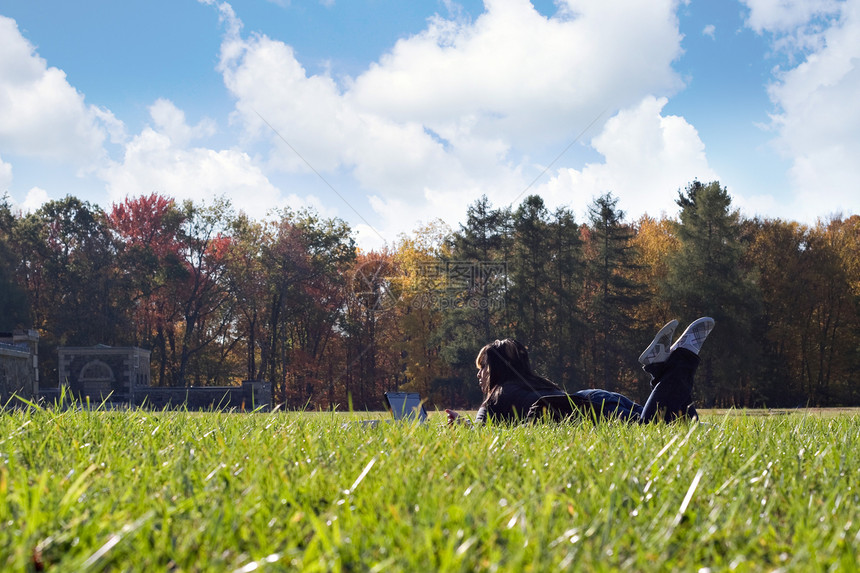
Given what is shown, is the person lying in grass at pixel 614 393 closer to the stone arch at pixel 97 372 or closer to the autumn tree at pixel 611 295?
the stone arch at pixel 97 372

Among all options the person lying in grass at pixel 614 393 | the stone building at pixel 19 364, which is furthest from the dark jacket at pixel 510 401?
the stone building at pixel 19 364

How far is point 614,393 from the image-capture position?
557 centimetres

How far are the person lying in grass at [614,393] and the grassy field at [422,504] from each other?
1421mm

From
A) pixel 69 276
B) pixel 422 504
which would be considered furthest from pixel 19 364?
pixel 422 504

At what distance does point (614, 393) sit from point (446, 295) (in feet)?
111

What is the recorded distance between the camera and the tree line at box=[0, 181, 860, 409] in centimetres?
3728

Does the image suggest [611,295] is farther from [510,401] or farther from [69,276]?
[510,401]

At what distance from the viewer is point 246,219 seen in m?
45.3

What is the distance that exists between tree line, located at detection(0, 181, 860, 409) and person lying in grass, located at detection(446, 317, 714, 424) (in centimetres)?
3094

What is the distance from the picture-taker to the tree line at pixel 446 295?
122 feet

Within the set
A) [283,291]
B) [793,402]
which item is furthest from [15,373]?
[793,402]

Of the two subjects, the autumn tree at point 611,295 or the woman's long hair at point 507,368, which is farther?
the autumn tree at point 611,295

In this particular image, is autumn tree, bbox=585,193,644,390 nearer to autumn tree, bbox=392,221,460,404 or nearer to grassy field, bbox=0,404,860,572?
autumn tree, bbox=392,221,460,404

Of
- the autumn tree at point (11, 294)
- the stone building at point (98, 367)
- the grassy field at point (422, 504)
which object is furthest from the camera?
the autumn tree at point (11, 294)
